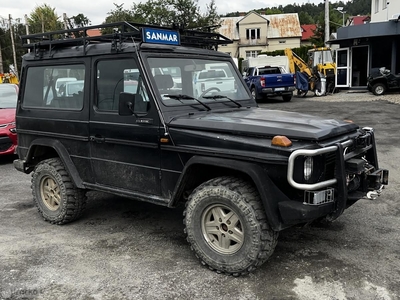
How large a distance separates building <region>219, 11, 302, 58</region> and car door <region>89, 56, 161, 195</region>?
1926 inches

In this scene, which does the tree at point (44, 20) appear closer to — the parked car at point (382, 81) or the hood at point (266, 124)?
the parked car at point (382, 81)

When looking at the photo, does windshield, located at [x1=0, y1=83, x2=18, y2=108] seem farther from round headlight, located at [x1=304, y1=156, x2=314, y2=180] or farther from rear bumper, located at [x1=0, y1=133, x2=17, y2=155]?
round headlight, located at [x1=304, y1=156, x2=314, y2=180]

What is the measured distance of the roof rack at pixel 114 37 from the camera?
4.34 m

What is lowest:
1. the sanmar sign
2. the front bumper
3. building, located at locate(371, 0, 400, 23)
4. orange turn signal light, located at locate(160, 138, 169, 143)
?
the front bumper

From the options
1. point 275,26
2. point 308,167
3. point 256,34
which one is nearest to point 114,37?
point 308,167

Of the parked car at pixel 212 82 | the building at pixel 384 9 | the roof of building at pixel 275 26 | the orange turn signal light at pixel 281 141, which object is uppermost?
the roof of building at pixel 275 26

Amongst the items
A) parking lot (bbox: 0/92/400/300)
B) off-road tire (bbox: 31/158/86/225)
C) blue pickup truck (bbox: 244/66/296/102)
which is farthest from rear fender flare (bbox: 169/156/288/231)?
blue pickup truck (bbox: 244/66/296/102)

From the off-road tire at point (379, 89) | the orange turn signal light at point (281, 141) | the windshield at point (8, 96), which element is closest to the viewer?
the orange turn signal light at point (281, 141)

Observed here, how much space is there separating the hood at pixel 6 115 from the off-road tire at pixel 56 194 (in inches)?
156

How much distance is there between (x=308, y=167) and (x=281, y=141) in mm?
306

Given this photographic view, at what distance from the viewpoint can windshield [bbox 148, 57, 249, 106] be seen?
4.30 metres

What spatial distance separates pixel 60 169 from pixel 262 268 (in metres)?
2.63

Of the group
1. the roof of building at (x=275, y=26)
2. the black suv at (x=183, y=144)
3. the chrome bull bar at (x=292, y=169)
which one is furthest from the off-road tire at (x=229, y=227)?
the roof of building at (x=275, y=26)

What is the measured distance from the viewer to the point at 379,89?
70.2 ft
